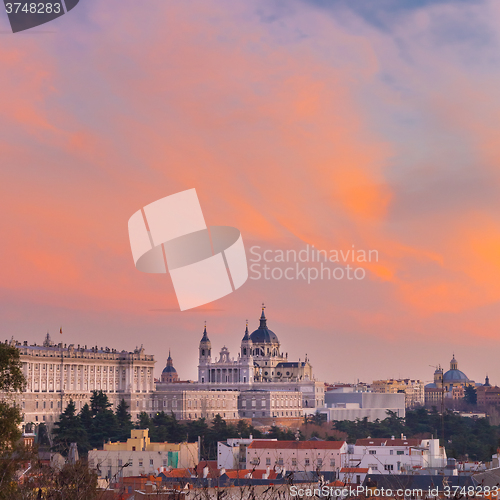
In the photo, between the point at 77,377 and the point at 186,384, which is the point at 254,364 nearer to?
the point at 186,384

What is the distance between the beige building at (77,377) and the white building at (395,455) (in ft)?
174

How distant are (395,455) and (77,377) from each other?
72523mm

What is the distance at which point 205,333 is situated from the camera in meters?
158

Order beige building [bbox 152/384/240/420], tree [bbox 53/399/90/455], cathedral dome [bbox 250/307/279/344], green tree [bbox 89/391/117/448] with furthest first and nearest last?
cathedral dome [bbox 250/307/279/344]
beige building [bbox 152/384/240/420]
green tree [bbox 89/391/117/448]
tree [bbox 53/399/90/455]

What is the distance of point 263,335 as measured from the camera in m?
165

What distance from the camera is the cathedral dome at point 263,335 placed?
163875mm

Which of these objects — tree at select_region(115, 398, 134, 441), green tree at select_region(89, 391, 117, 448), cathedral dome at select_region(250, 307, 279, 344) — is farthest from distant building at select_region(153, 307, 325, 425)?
green tree at select_region(89, 391, 117, 448)

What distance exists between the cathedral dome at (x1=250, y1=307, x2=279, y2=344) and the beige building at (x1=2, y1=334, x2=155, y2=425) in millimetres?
33829

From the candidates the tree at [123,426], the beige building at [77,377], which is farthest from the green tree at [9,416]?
the beige building at [77,377]

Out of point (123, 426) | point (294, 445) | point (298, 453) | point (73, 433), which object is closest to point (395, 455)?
point (298, 453)

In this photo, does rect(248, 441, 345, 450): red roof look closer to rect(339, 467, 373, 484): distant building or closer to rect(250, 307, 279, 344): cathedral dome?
rect(339, 467, 373, 484): distant building

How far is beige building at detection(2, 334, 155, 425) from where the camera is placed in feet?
353

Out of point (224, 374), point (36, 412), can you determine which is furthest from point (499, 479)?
point (224, 374)

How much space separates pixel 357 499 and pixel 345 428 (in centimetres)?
7073
